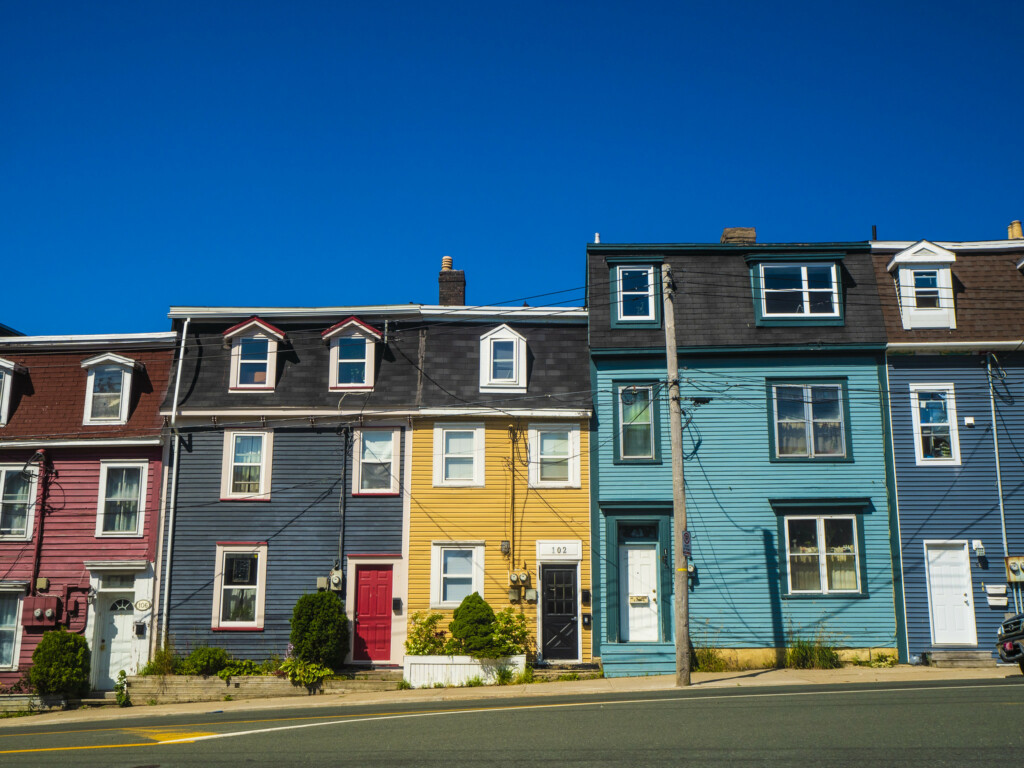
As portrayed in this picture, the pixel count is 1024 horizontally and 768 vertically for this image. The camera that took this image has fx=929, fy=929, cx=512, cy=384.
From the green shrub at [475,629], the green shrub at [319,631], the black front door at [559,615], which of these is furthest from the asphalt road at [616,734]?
the black front door at [559,615]

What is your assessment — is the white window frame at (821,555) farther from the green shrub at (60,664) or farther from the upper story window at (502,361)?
the green shrub at (60,664)

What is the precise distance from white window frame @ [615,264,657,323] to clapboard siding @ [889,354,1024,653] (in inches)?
233

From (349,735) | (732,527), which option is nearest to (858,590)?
(732,527)

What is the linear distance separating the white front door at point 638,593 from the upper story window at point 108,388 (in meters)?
13.4

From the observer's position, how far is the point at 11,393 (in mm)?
24750

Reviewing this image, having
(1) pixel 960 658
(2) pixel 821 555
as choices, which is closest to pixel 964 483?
(2) pixel 821 555

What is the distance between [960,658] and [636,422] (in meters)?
8.91

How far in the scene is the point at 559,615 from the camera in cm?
2236

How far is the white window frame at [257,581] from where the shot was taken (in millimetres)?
22578

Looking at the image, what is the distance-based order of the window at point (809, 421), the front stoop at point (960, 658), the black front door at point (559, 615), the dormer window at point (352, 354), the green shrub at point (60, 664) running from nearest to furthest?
the front stoop at point (960, 658) → the green shrub at point (60, 664) → the black front door at point (559, 615) → the window at point (809, 421) → the dormer window at point (352, 354)

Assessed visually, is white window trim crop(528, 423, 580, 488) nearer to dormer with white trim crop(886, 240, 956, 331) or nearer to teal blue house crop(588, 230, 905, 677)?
teal blue house crop(588, 230, 905, 677)

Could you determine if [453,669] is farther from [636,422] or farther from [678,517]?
[636,422]

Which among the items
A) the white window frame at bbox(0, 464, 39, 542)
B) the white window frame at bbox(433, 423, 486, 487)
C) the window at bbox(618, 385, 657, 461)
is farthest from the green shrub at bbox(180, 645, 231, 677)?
the window at bbox(618, 385, 657, 461)

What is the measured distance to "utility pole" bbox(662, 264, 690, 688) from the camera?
59.4 ft
